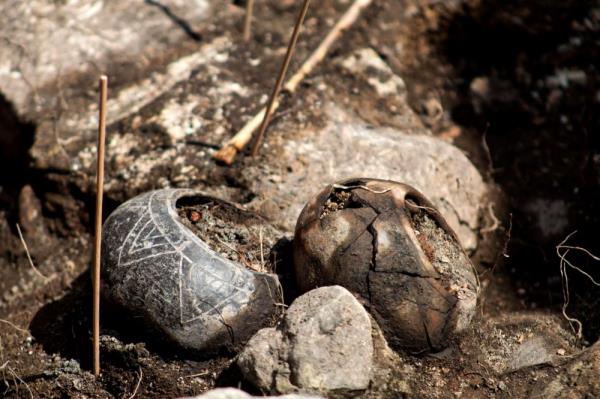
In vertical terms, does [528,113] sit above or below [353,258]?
below

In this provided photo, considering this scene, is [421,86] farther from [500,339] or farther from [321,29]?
[500,339]

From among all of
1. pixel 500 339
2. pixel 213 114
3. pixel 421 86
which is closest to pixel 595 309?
pixel 500 339

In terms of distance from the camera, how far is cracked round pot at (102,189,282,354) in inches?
118

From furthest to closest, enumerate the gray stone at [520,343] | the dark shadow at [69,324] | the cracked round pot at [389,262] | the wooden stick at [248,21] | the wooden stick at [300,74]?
the wooden stick at [248,21], the wooden stick at [300,74], the dark shadow at [69,324], the gray stone at [520,343], the cracked round pot at [389,262]

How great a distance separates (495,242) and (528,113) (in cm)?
104

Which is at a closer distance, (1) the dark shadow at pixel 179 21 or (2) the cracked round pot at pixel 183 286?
(2) the cracked round pot at pixel 183 286

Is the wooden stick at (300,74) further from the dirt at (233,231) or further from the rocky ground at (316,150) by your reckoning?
the dirt at (233,231)

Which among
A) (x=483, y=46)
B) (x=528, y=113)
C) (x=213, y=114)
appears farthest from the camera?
(x=483, y=46)

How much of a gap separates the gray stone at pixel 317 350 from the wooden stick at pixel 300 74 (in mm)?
1382

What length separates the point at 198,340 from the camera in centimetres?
301

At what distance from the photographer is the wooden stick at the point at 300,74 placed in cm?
404

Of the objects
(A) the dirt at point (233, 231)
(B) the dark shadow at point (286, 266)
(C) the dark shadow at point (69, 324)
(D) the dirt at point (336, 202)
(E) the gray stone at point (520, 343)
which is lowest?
(C) the dark shadow at point (69, 324)

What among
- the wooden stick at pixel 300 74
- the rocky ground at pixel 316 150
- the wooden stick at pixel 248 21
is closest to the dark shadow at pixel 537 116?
the rocky ground at pixel 316 150

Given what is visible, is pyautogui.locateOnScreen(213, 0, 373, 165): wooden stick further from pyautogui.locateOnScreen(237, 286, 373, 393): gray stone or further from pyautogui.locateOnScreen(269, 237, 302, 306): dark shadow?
pyautogui.locateOnScreen(237, 286, 373, 393): gray stone
